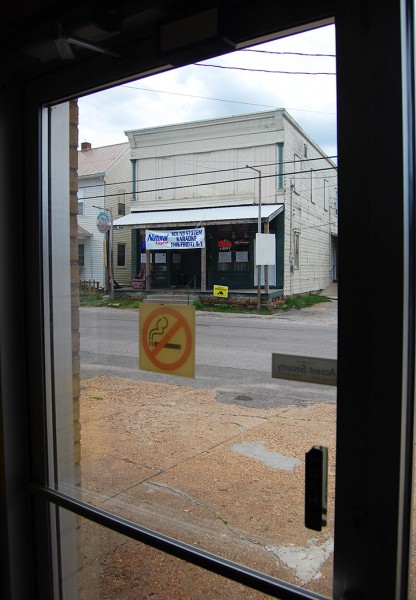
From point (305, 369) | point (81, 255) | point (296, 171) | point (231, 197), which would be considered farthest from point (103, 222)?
point (305, 369)

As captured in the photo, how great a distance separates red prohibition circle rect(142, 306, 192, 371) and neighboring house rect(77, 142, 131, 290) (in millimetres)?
294

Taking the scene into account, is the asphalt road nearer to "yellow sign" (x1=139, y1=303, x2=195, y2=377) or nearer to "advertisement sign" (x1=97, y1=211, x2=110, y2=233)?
"yellow sign" (x1=139, y1=303, x2=195, y2=377)

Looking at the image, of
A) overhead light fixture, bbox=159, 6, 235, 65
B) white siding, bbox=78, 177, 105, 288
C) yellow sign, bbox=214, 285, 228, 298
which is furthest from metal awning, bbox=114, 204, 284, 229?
overhead light fixture, bbox=159, 6, 235, 65

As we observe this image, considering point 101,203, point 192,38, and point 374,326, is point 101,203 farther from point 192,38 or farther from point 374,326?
point 374,326

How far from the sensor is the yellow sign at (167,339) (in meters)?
1.45

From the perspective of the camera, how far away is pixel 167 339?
1.49 m

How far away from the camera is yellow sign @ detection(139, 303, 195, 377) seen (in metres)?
1.45

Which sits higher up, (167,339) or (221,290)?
(221,290)

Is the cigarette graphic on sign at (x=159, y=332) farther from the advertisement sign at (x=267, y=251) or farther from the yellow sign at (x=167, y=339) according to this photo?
the advertisement sign at (x=267, y=251)

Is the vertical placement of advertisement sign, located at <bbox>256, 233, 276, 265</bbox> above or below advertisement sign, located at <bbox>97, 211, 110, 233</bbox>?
below

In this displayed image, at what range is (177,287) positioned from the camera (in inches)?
60.3

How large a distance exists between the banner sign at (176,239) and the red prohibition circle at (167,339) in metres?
0.27

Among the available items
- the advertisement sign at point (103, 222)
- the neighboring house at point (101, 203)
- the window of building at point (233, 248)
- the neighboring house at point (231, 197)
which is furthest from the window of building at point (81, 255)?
the window of building at point (233, 248)

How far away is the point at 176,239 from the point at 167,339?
418mm
